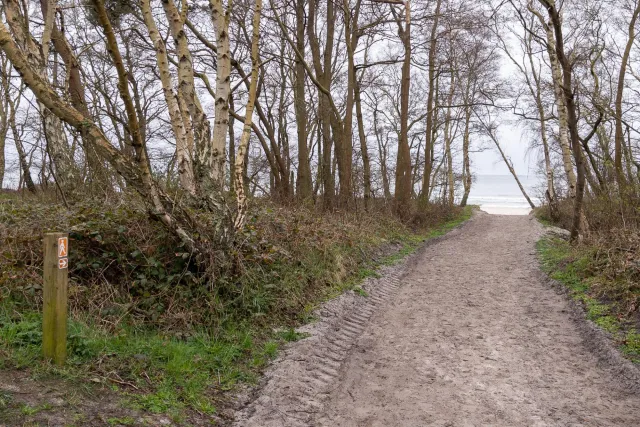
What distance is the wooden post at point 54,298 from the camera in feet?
12.3

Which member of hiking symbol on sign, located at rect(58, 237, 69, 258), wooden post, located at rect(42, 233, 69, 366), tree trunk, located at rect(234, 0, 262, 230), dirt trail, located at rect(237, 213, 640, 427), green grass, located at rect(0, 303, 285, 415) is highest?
tree trunk, located at rect(234, 0, 262, 230)

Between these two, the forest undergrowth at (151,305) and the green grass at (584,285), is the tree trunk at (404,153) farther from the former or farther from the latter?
the forest undergrowth at (151,305)

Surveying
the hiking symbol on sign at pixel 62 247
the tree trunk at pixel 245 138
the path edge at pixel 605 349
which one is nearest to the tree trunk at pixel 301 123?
the tree trunk at pixel 245 138

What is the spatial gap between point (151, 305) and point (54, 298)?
5.11 feet

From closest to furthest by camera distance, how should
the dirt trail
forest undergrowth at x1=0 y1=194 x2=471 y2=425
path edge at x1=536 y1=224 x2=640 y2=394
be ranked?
forest undergrowth at x1=0 y1=194 x2=471 y2=425 → the dirt trail → path edge at x1=536 y1=224 x2=640 y2=394

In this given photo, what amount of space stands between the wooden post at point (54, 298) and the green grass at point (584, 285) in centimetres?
542

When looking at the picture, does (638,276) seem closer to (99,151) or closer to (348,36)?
(99,151)

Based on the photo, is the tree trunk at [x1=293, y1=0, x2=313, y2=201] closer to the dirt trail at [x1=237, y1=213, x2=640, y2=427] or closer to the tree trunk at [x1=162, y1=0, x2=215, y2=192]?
the tree trunk at [x1=162, y1=0, x2=215, y2=192]

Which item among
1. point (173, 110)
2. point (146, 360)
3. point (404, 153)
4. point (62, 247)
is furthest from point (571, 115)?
point (62, 247)

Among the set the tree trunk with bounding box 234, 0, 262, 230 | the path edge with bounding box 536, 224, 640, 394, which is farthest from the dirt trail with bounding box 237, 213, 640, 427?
the tree trunk with bounding box 234, 0, 262, 230

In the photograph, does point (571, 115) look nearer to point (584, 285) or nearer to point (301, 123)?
point (584, 285)

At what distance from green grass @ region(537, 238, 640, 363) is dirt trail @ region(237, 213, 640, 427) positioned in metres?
0.25

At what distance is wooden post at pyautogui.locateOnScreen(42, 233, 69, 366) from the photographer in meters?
3.75

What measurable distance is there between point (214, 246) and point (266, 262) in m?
1.02
